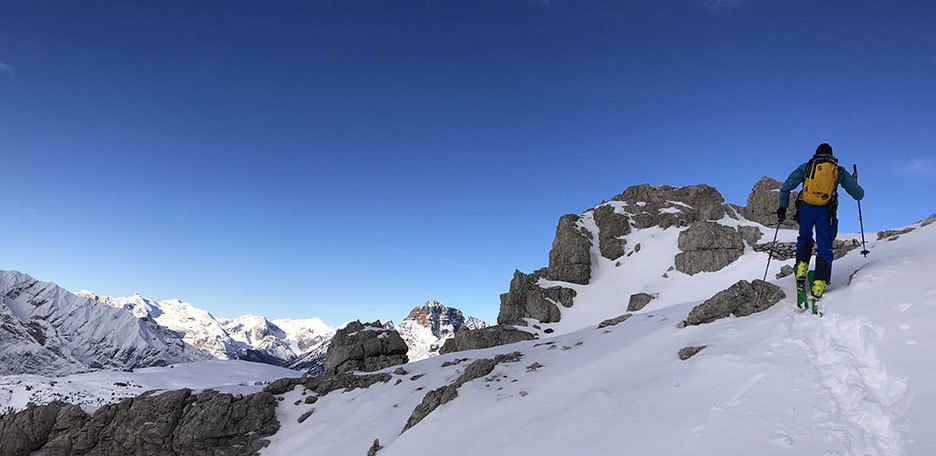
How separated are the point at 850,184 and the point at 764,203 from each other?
246ft

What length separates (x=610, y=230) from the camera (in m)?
82.8

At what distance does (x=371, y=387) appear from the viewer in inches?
881

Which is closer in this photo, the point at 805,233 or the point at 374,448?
the point at 805,233

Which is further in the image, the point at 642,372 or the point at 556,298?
the point at 556,298

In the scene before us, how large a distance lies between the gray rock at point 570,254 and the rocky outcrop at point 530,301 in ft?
14.2

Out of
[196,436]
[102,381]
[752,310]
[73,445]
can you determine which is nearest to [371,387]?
[196,436]

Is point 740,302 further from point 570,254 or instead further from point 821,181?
point 570,254

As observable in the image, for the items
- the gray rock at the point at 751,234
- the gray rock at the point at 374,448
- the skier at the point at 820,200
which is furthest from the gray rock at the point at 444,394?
the gray rock at the point at 751,234

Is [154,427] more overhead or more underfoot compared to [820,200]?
more underfoot

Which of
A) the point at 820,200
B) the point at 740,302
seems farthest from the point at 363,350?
the point at 820,200

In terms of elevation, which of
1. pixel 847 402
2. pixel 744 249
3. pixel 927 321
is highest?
pixel 744 249

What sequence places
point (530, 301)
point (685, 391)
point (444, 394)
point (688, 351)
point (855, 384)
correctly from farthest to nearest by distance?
point (530, 301) → point (444, 394) → point (688, 351) → point (685, 391) → point (855, 384)

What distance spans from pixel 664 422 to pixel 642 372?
3.49 metres

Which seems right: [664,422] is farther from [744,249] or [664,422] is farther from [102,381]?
[102,381]
